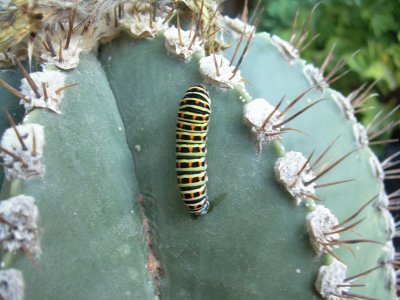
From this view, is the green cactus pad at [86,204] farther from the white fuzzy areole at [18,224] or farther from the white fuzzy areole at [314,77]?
the white fuzzy areole at [314,77]

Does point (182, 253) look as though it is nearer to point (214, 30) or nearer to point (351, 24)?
point (214, 30)

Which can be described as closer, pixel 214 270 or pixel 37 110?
pixel 37 110

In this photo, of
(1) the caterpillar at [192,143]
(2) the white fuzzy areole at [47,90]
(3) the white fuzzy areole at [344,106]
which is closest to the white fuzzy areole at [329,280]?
(1) the caterpillar at [192,143]

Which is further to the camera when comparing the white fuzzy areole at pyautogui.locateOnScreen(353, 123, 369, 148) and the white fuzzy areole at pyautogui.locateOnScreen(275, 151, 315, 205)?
the white fuzzy areole at pyautogui.locateOnScreen(353, 123, 369, 148)

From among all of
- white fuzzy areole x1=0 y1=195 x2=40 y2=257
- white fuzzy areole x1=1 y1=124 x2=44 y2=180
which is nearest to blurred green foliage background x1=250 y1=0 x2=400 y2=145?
white fuzzy areole x1=1 y1=124 x2=44 y2=180

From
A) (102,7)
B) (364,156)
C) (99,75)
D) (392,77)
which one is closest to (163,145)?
(99,75)

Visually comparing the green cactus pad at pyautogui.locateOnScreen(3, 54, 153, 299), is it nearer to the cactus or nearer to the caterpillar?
the cactus
